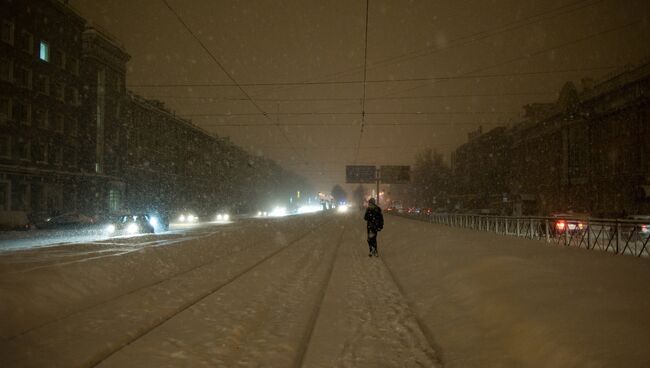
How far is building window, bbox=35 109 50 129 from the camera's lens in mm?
39656

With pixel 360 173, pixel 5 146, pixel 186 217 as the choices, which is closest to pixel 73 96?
pixel 5 146

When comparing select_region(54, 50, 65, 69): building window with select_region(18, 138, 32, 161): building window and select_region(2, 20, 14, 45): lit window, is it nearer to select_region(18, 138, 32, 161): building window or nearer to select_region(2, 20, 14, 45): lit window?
select_region(2, 20, 14, 45): lit window

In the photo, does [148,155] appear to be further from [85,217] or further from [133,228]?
[133,228]

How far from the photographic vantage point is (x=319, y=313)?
7.86m

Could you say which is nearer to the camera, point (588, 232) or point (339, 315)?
point (339, 315)

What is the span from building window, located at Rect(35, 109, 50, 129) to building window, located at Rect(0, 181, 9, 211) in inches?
A: 233

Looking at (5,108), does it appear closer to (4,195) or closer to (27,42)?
(27,42)

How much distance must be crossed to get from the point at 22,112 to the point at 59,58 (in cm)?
710

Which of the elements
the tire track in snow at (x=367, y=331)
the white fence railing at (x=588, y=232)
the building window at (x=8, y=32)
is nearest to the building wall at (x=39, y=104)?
the building window at (x=8, y=32)

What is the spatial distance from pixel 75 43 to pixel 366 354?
47.8m

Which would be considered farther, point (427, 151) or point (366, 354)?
point (427, 151)

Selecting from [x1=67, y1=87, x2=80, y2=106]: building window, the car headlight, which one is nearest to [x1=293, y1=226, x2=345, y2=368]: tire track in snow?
the car headlight

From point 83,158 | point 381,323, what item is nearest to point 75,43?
point 83,158

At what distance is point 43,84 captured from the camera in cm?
4069
